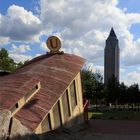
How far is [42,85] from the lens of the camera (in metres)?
15.7

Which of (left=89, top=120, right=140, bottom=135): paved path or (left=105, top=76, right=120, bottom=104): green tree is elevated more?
(left=105, top=76, right=120, bottom=104): green tree

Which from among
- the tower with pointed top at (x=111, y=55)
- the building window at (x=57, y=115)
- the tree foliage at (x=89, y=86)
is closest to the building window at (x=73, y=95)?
the building window at (x=57, y=115)

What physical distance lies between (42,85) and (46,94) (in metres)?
0.80

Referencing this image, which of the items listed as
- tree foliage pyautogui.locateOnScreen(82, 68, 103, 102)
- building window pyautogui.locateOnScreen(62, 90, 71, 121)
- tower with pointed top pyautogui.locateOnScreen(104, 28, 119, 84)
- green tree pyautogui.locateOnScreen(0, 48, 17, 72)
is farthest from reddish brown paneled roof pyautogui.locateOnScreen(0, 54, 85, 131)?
tower with pointed top pyautogui.locateOnScreen(104, 28, 119, 84)

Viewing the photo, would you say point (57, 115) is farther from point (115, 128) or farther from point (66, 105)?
point (115, 128)

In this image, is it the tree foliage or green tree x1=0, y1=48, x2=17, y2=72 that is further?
the tree foliage

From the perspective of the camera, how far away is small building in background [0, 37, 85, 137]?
12.7m

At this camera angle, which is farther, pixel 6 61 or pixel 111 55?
pixel 111 55

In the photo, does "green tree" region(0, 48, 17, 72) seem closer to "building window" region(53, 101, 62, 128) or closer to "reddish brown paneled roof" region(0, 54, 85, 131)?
"reddish brown paneled roof" region(0, 54, 85, 131)

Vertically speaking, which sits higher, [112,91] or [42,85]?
[112,91]

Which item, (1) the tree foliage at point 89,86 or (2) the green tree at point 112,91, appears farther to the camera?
(2) the green tree at point 112,91

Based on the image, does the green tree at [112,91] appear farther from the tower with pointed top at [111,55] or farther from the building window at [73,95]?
the tower with pointed top at [111,55]

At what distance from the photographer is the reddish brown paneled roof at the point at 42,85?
12609 millimetres

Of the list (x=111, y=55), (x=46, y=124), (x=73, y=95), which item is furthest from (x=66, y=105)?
(x=111, y=55)
